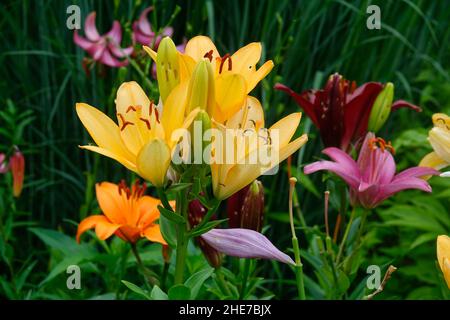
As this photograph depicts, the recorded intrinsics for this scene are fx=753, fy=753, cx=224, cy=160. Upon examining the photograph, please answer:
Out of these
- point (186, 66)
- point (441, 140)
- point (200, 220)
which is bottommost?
point (200, 220)

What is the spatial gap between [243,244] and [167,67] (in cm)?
19

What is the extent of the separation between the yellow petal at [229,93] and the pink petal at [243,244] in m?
0.12

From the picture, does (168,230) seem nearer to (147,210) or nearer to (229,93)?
(229,93)

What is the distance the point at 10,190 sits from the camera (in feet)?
5.34

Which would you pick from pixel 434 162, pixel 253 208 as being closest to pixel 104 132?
pixel 253 208

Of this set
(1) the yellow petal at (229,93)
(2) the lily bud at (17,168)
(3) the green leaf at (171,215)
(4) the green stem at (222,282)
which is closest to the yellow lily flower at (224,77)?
(1) the yellow petal at (229,93)

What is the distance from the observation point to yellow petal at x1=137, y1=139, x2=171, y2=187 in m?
0.69

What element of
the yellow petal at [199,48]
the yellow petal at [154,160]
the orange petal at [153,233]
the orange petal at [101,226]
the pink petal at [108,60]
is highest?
the yellow petal at [199,48]

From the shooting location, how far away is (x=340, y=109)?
1.09 meters

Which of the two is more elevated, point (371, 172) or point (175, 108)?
point (175, 108)

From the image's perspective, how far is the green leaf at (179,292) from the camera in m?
0.75

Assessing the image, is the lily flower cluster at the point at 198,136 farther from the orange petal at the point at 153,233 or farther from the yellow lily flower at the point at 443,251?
the orange petal at the point at 153,233
